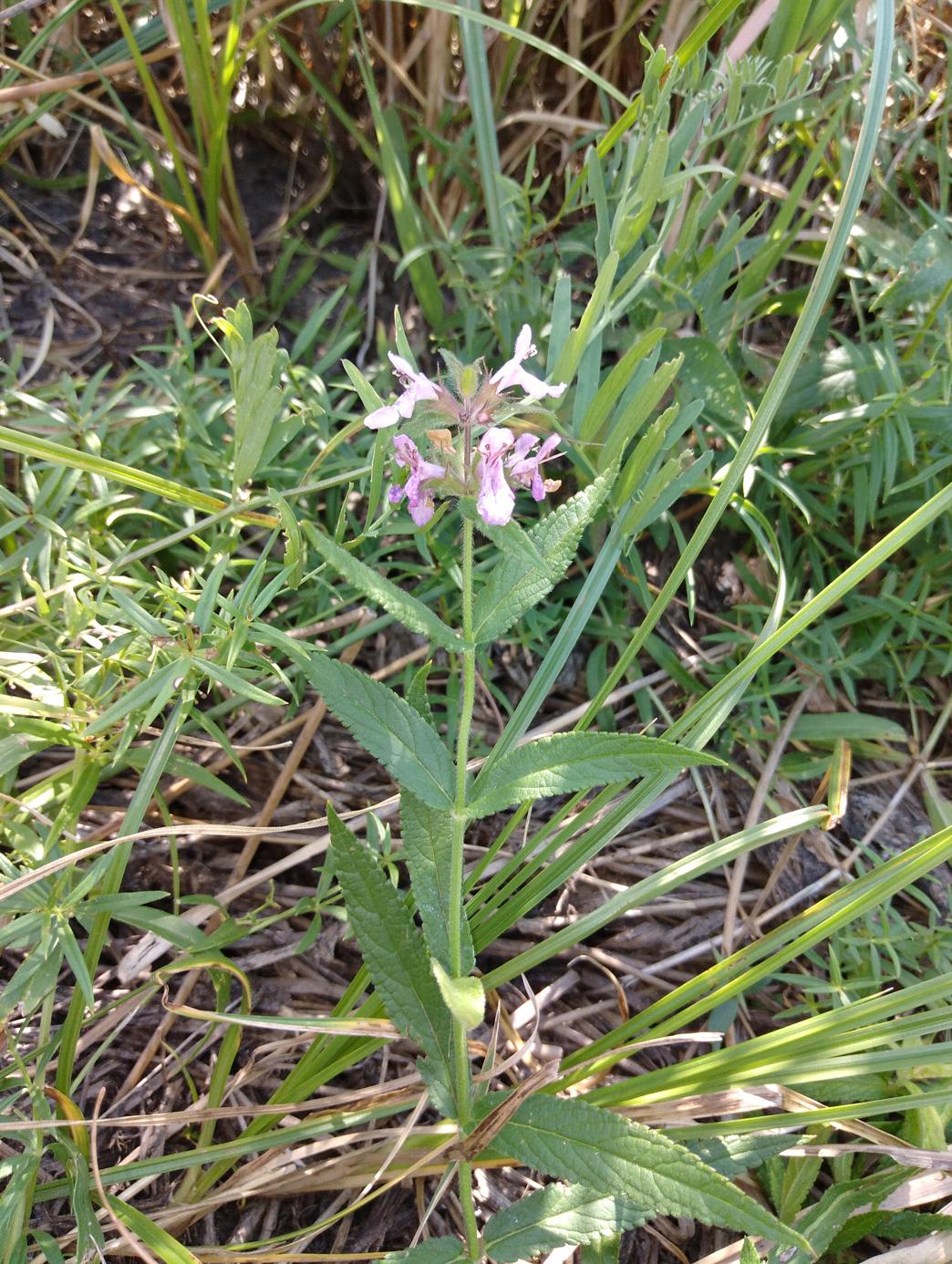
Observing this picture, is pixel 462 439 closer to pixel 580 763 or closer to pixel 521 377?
pixel 521 377

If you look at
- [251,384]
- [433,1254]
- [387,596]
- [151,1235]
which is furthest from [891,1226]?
[251,384]

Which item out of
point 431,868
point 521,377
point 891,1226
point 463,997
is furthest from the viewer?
point 891,1226

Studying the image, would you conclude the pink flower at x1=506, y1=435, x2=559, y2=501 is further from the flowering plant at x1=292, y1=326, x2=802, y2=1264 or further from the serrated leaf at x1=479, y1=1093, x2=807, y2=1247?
the serrated leaf at x1=479, y1=1093, x2=807, y2=1247

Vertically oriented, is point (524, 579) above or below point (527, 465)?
below

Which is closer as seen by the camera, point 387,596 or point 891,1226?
point 387,596

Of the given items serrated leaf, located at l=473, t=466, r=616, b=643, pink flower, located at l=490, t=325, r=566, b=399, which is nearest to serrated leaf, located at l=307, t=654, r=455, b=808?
serrated leaf, located at l=473, t=466, r=616, b=643

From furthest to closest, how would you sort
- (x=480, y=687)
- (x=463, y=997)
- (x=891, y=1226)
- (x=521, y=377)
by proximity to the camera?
(x=480, y=687) → (x=891, y=1226) → (x=521, y=377) → (x=463, y=997)
